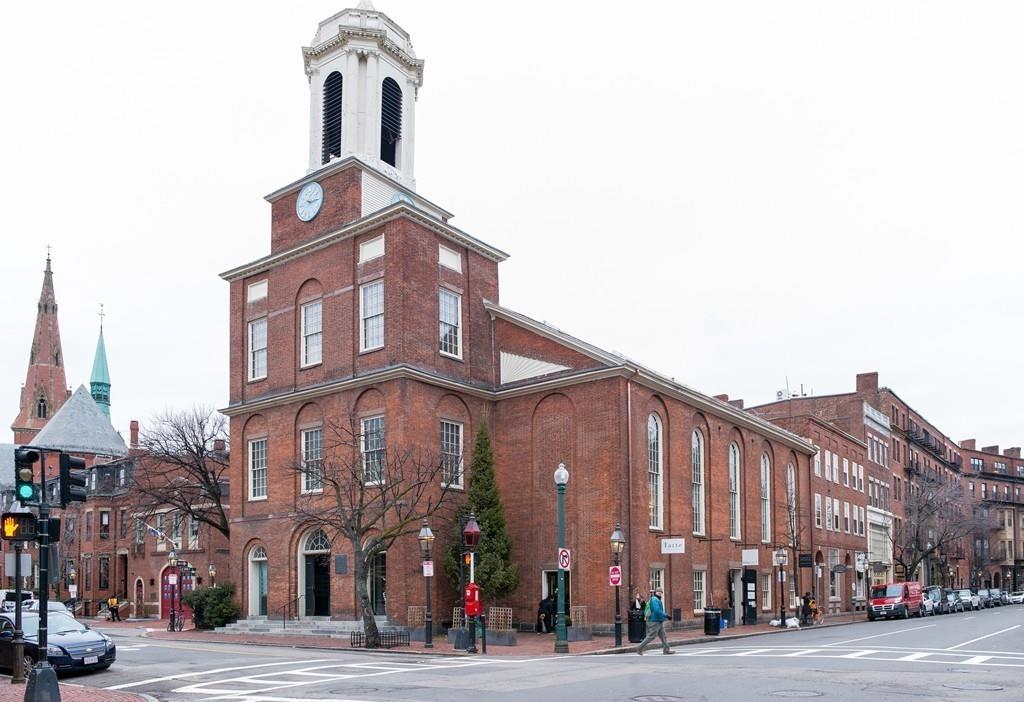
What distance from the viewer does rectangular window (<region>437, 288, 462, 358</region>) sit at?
1537 inches

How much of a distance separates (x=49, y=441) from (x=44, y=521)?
72.1m

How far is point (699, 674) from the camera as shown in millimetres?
19547

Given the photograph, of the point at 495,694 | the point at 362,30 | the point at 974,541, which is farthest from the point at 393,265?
the point at 974,541

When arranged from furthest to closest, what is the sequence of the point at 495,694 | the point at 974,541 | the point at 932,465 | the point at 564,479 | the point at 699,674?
the point at 974,541 → the point at 932,465 → the point at 564,479 → the point at 699,674 → the point at 495,694

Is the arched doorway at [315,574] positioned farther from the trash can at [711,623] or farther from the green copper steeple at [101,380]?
the green copper steeple at [101,380]

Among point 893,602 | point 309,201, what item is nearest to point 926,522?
point 893,602

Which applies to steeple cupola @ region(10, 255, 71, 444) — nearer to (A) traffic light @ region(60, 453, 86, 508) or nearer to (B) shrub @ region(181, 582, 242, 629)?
(B) shrub @ region(181, 582, 242, 629)

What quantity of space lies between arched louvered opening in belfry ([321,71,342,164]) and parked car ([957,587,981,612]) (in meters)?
52.5

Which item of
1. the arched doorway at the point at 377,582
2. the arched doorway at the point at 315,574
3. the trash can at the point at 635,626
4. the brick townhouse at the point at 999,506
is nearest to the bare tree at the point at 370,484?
the arched doorway at the point at 377,582

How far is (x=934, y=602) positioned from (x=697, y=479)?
1041 inches

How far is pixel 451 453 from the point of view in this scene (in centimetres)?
3850

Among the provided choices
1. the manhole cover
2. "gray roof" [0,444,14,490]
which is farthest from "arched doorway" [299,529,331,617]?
"gray roof" [0,444,14,490]

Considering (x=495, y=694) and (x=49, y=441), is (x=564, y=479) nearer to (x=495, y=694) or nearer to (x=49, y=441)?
(x=495, y=694)

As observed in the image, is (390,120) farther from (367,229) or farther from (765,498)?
(765,498)
